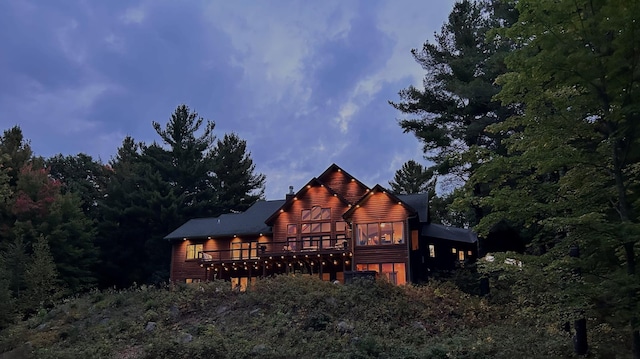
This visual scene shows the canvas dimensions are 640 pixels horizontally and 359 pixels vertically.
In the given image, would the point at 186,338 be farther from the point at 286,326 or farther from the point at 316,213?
the point at 316,213

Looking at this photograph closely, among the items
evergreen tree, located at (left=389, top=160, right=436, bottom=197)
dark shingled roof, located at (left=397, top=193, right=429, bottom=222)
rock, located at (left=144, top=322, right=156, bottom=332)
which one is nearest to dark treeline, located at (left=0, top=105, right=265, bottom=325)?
rock, located at (left=144, top=322, right=156, bottom=332)

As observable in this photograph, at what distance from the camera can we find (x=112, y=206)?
42531mm

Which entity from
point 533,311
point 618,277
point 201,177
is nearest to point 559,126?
point 618,277

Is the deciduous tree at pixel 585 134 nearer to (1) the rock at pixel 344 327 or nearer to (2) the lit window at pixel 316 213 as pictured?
(1) the rock at pixel 344 327

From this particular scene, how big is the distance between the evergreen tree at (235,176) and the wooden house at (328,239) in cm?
1260

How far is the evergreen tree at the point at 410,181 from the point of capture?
53656 millimetres

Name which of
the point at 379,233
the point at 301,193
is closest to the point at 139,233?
the point at 301,193

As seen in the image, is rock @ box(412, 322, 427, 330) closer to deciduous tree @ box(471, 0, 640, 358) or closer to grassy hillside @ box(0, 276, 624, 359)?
grassy hillside @ box(0, 276, 624, 359)

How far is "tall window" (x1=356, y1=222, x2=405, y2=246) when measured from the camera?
28.5 m

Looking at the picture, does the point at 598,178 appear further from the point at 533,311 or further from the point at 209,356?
the point at 209,356

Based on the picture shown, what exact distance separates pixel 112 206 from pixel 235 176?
11.8 meters

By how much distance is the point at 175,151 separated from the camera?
155 ft

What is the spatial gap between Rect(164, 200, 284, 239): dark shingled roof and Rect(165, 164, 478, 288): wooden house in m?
0.06

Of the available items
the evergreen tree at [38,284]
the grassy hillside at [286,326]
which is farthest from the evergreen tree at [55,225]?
the grassy hillside at [286,326]
